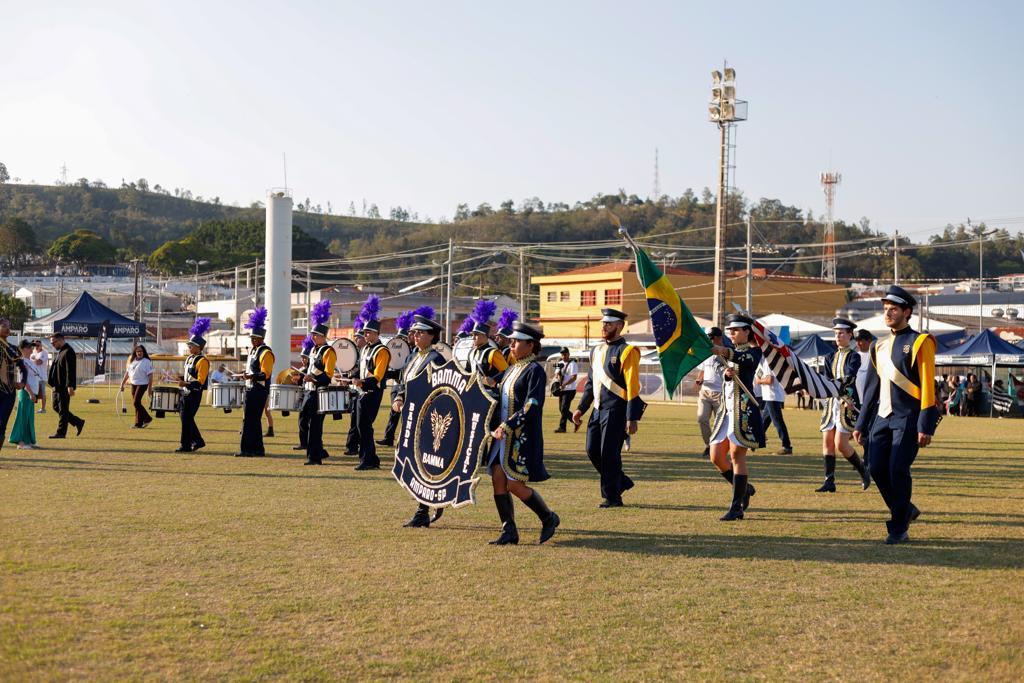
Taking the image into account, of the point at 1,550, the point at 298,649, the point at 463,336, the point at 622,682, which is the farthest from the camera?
the point at 463,336

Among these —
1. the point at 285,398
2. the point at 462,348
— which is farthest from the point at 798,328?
the point at 285,398

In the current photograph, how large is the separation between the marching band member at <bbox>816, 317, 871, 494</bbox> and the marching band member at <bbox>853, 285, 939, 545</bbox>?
337cm

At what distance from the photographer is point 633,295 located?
2630 inches

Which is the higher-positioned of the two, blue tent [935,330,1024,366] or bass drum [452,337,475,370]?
bass drum [452,337,475,370]

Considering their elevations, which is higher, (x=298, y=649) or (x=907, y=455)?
(x=907, y=455)

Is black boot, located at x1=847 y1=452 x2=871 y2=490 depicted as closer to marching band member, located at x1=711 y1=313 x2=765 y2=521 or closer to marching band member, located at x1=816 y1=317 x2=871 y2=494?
marching band member, located at x1=816 y1=317 x2=871 y2=494

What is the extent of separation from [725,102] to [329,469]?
3177cm

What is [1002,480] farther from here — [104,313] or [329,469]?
[104,313]

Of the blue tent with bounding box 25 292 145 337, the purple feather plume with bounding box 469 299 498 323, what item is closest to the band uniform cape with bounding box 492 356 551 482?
the purple feather plume with bounding box 469 299 498 323

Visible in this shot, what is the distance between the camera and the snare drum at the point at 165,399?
721 inches

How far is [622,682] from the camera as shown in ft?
16.4

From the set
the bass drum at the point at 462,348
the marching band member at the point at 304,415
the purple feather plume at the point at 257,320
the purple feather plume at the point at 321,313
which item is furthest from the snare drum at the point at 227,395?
the bass drum at the point at 462,348

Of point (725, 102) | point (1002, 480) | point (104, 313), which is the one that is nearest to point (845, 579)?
point (1002, 480)

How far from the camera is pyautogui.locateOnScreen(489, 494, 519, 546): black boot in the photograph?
27.9 ft
